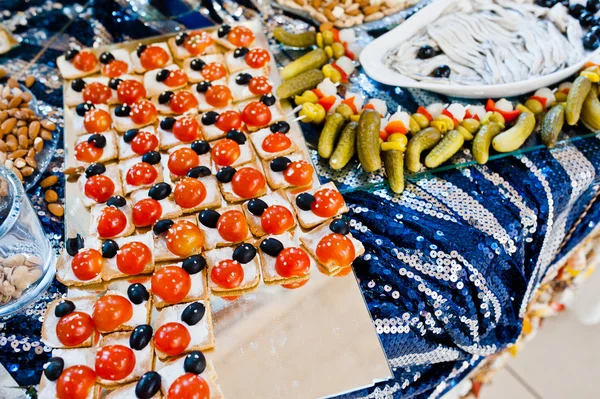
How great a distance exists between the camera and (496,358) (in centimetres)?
230

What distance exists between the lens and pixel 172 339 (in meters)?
1.44

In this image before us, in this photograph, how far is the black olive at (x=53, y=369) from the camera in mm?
1404

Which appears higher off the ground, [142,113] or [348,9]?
[348,9]

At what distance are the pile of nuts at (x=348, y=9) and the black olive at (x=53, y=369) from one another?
1.67 metres

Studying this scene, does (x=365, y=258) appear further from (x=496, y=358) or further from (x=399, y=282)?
(x=496, y=358)

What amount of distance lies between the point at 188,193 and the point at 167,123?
0.36 meters

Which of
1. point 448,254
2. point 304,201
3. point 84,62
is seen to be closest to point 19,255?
point 304,201

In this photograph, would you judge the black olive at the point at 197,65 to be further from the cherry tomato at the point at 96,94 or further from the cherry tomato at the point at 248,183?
the cherry tomato at the point at 248,183

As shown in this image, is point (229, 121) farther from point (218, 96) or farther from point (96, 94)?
point (96, 94)

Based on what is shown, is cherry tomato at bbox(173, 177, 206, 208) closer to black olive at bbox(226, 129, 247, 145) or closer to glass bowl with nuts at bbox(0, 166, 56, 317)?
black olive at bbox(226, 129, 247, 145)

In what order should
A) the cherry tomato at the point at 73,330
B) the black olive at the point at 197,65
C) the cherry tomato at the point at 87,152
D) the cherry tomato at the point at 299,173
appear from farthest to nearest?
the black olive at the point at 197,65 < the cherry tomato at the point at 87,152 < the cherry tomato at the point at 299,173 < the cherry tomato at the point at 73,330

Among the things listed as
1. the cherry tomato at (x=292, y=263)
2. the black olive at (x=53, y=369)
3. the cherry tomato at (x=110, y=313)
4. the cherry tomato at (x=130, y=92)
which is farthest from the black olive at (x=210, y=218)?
the cherry tomato at (x=130, y=92)

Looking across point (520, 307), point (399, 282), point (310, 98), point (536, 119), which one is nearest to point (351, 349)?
point (399, 282)

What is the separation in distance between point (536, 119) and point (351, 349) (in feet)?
3.54
